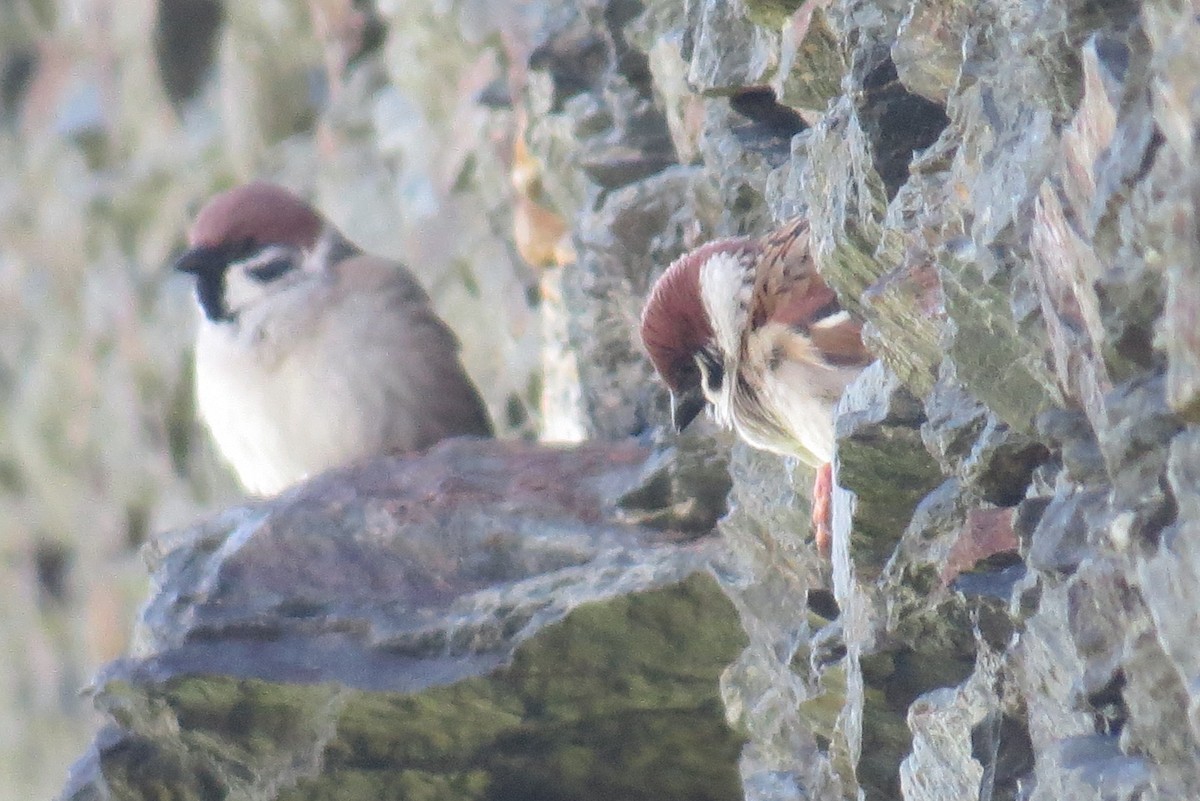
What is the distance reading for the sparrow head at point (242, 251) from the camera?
4480mm

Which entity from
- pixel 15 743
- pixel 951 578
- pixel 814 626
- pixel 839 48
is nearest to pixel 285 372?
pixel 814 626

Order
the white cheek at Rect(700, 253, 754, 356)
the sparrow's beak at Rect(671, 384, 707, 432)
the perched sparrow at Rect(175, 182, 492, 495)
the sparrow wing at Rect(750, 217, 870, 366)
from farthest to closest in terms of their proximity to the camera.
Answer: the perched sparrow at Rect(175, 182, 492, 495), the sparrow's beak at Rect(671, 384, 707, 432), the white cheek at Rect(700, 253, 754, 356), the sparrow wing at Rect(750, 217, 870, 366)

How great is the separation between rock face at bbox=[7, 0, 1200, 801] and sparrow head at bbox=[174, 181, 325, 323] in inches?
25.3

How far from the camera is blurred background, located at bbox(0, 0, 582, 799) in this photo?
17.7 feet

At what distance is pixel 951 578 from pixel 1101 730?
0.43 m

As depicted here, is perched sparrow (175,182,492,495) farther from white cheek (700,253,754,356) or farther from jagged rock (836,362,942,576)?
jagged rock (836,362,942,576)

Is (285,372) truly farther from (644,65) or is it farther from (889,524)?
(889,524)

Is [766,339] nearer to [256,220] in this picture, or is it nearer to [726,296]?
[726,296]

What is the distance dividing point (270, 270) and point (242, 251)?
0.09 metres

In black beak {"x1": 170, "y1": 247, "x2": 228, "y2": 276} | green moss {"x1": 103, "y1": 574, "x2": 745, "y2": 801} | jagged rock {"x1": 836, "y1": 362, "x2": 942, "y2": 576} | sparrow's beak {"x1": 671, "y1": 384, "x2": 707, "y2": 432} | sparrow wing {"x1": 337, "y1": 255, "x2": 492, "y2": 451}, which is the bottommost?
green moss {"x1": 103, "y1": 574, "x2": 745, "y2": 801}

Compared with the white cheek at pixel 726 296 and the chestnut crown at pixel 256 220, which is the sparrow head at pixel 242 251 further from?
the white cheek at pixel 726 296

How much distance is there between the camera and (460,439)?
3717 millimetres

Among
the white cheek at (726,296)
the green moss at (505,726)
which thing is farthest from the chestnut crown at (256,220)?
the white cheek at (726,296)

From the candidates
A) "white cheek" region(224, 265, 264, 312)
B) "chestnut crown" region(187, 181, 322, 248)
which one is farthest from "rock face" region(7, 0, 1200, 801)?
"white cheek" region(224, 265, 264, 312)
